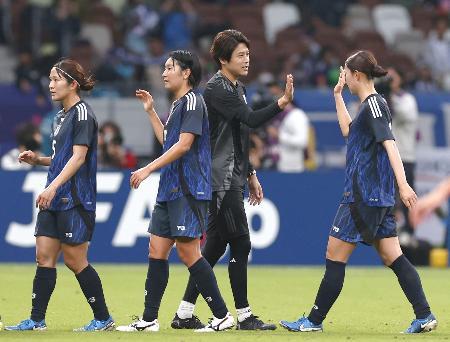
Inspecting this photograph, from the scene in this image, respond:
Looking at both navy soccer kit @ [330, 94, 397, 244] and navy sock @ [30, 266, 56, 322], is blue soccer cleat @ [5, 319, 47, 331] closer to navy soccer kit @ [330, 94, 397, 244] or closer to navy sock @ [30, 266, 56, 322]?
navy sock @ [30, 266, 56, 322]

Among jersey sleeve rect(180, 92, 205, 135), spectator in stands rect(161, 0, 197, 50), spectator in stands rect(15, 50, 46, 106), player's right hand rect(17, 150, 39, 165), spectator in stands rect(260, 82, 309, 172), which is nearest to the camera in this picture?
jersey sleeve rect(180, 92, 205, 135)

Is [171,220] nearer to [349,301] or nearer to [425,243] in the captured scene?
[349,301]

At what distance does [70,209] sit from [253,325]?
1661 millimetres

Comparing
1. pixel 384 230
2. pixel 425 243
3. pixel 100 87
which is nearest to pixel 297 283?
pixel 425 243

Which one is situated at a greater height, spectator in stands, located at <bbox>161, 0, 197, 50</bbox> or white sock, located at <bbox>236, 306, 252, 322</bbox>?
spectator in stands, located at <bbox>161, 0, 197, 50</bbox>

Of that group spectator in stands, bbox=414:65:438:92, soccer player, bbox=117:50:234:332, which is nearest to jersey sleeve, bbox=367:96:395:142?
soccer player, bbox=117:50:234:332

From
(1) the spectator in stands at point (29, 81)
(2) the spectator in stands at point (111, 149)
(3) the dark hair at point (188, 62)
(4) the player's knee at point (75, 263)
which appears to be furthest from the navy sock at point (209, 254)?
(1) the spectator in stands at point (29, 81)

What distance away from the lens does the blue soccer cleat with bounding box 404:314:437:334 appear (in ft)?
34.2

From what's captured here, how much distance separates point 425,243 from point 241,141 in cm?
761

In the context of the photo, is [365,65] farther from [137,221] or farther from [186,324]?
[137,221]

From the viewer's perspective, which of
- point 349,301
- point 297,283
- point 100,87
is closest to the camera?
point 349,301

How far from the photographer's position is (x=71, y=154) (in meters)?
10.3

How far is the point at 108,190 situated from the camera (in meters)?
17.3

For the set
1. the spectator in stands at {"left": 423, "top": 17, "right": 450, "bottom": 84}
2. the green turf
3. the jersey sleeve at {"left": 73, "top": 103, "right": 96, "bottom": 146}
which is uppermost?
the spectator in stands at {"left": 423, "top": 17, "right": 450, "bottom": 84}
